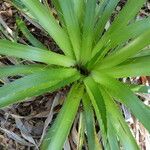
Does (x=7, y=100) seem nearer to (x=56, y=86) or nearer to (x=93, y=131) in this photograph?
(x=56, y=86)

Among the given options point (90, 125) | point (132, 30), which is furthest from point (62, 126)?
point (132, 30)

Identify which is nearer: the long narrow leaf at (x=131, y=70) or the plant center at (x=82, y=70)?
the long narrow leaf at (x=131, y=70)

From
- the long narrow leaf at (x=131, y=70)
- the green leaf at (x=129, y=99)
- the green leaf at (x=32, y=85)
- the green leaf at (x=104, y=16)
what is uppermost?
the green leaf at (x=104, y=16)

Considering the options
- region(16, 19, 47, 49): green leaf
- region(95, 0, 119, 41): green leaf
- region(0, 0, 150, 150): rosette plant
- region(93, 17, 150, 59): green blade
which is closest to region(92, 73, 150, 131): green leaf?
region(0, 0, 150, 150): rosette plant

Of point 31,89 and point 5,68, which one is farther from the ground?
point 5,68

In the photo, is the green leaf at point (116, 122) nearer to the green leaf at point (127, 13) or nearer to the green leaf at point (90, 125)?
the green leaf at point (90, 125)

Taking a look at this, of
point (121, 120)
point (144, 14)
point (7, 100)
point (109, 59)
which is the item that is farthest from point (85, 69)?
point (144, 14)

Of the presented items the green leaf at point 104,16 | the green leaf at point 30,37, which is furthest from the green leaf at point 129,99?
the green leaf at point 30,37
